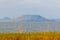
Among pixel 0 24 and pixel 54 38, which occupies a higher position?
pixel 0 24

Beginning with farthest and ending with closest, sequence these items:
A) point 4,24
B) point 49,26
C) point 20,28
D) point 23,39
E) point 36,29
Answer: point 4,24, point 36,29, point 49,26, point 20,28, point 23,39

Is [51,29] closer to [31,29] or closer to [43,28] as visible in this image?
[43,28]

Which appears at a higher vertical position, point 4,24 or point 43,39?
point 4,24

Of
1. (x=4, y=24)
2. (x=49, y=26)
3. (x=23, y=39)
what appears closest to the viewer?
(x=23, y=39)

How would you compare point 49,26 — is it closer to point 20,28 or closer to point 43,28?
point 43,28

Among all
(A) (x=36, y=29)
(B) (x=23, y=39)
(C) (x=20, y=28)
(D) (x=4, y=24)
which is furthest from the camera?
(D) (x=4, y=24)

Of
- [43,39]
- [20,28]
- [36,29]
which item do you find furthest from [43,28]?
[43,39]

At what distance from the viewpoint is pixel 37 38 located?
837 centimetres

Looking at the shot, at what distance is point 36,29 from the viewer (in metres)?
10.8

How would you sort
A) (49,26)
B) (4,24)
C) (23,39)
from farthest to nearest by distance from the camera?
1. (4,24)
2. (49,26)
3. (23,39)

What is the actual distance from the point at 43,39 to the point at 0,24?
3.46 metres

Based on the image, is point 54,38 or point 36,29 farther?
point 36,29

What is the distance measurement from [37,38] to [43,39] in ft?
0.87

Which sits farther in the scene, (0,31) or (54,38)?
(0,31)
